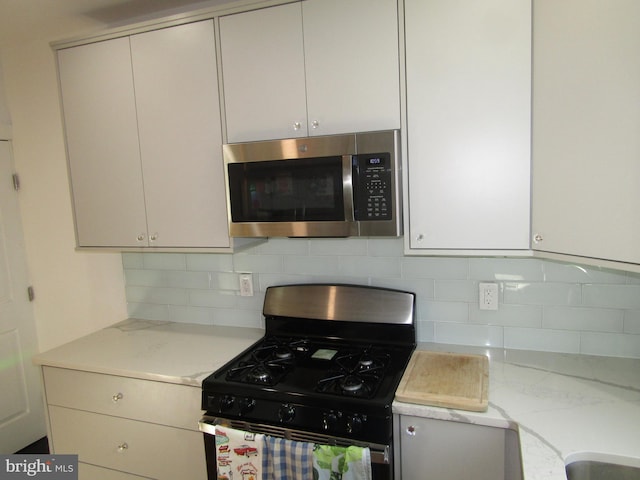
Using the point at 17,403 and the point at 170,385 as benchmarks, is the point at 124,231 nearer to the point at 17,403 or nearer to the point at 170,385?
the point at 170,385

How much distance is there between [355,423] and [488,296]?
809 mm

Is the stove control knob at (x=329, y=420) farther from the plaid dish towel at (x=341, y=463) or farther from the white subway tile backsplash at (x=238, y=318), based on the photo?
the white subway tile backsplash at (x=238, y=318)

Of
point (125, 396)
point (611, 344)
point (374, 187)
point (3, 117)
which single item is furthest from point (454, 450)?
point (3, 117)

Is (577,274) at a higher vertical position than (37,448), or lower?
higher

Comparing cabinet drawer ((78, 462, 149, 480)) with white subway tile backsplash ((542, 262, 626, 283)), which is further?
cabinet drawer ((78, 462, 149, 480))

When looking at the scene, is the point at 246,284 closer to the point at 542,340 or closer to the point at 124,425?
the point at 124,425

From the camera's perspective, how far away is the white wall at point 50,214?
2615 mm

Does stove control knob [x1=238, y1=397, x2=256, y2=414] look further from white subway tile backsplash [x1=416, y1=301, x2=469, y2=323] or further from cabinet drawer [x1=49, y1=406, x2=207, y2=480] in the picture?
white subway tile backsplash [x1=416, y1=301, x2=469, y2=323]

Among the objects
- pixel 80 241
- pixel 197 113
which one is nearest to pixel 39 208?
pixel 80 241

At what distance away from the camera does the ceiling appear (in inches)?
82.7

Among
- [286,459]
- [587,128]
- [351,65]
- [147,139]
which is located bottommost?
[286,459]

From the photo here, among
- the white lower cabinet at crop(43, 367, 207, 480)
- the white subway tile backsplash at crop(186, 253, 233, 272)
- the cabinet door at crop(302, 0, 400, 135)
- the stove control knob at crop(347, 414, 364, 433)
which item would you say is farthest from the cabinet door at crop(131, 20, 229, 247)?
the stove control knob at crop(347, 414, 364, 433)

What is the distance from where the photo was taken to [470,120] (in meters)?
1.51

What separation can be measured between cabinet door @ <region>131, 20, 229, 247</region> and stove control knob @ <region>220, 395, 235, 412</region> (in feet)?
2.11
